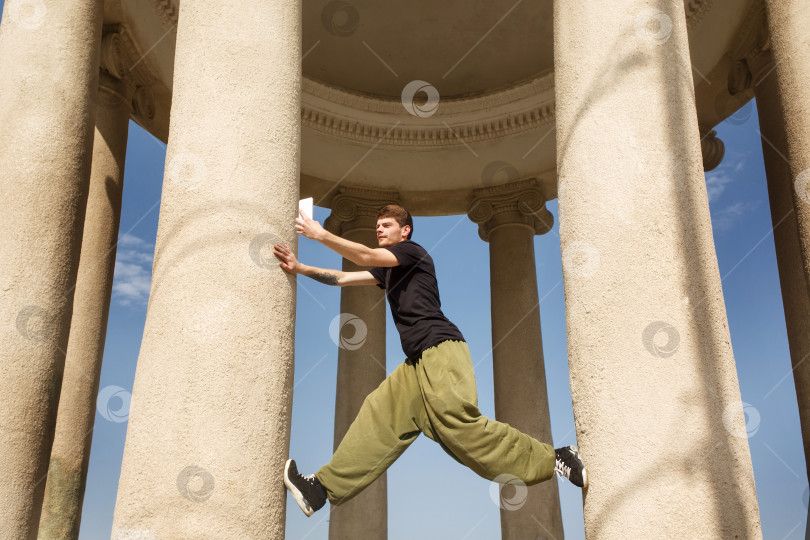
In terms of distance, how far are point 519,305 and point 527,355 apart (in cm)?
375

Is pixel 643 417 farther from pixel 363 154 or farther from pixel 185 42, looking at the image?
pixel 363 154

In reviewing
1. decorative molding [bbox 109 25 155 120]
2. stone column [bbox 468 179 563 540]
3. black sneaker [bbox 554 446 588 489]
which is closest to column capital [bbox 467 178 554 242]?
stone column [bbox 468 179 563 540]

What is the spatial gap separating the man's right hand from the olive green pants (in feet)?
14.7

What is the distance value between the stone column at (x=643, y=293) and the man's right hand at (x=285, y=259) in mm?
7697

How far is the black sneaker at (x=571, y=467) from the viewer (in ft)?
66.8

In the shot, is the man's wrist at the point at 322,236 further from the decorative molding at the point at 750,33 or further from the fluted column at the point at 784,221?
the decorative molding at the point at 750,33

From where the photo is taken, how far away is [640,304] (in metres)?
20.0

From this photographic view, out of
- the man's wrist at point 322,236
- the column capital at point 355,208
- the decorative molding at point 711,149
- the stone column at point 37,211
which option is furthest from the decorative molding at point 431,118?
the man's wrist at point 322,236

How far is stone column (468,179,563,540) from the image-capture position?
50031mm

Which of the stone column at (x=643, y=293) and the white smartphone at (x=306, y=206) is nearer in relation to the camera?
the stone column at (x=643, y=293)

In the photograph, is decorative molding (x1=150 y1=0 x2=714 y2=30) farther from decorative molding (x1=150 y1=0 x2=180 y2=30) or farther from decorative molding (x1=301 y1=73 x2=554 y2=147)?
decorative molding (x1=301 y1=73 x2=554 y2=147)

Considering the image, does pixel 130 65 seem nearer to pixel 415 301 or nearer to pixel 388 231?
pixel 388 231

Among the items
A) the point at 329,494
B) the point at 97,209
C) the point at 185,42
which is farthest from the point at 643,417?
the point at 97,209

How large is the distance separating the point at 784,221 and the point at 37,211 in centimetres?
3300
